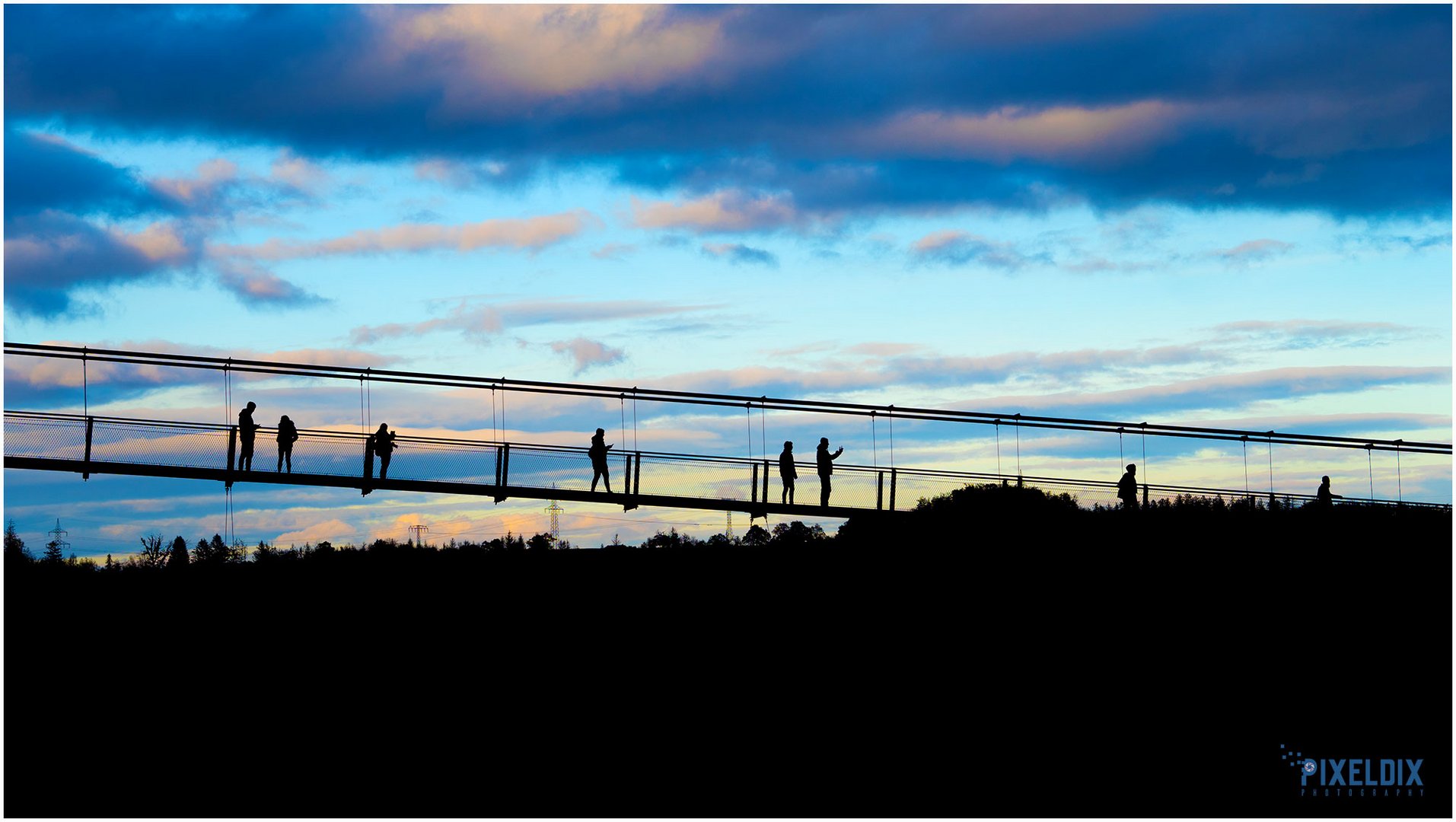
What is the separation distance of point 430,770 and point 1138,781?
14.4 meters

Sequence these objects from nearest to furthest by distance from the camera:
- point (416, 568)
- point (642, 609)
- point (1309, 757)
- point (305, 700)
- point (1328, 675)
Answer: point (1309, 757)
point (1328, 675)
point (305, 700)
point (642, 609)
point (416, 568)

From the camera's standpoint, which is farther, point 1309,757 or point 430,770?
point 430,770

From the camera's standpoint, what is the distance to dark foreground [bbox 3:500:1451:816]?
2794 centimetres

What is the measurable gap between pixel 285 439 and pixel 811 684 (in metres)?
12.5

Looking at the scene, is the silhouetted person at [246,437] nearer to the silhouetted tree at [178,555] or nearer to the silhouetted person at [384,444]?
the silhouetted person at [384,444]

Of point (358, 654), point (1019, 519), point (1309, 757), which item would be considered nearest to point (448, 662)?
point (358, 654)

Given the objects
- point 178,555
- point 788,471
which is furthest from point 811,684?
point 178,555

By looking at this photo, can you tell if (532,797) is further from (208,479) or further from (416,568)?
(416,568)

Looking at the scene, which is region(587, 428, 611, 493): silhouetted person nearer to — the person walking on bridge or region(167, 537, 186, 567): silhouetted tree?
the person walking on bridge

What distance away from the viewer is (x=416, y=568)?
4062cm

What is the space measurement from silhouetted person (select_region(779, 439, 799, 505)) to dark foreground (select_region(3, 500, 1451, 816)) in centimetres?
472
